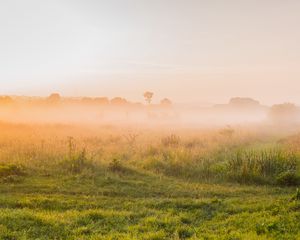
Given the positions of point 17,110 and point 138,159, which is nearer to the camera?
point 138,159

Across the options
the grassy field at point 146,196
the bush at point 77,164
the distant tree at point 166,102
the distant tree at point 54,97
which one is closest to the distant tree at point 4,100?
the distant tree at point 54,97

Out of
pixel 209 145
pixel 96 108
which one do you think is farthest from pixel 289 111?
pixel 209 145

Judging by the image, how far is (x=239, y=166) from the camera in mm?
18781

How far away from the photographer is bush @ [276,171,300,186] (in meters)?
16.6

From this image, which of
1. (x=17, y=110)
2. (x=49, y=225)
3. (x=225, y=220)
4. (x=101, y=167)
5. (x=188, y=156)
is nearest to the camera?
(x=49, y=225)

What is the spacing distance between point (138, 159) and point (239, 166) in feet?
21.8

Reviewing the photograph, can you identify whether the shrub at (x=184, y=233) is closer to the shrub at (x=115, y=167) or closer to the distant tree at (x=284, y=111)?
the shrub at (x=115, y=167)

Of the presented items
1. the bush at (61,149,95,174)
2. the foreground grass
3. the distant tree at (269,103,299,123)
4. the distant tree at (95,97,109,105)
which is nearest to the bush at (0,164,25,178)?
the foreground grass

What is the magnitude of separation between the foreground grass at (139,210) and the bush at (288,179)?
3.00 feet

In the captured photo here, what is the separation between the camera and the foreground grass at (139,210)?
9.97 metres

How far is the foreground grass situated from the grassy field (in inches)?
1.0

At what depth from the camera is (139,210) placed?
1238 cm

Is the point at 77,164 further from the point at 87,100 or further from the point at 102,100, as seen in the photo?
the point at 87,100

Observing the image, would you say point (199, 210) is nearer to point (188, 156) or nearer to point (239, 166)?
point (239, 166)
